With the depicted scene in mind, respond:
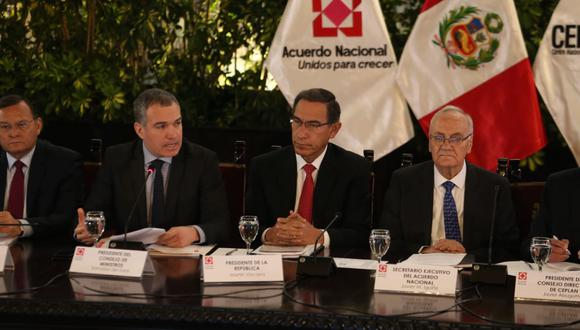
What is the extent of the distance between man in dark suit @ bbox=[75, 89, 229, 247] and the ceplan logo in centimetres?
203

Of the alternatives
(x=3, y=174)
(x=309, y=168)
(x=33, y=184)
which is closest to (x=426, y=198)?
(x=309, y=168)

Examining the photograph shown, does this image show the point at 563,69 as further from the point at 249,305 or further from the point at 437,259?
the point at 249,305

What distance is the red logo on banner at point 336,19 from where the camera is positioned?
592cm

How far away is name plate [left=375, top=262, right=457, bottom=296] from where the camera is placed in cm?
309

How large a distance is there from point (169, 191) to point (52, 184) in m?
0.70

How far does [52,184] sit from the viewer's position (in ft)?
15.3

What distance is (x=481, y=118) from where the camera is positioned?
18.9 feet

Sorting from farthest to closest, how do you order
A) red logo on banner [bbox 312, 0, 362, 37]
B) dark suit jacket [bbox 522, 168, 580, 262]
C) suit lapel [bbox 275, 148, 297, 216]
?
red logo on banner [bbox 312, 0, 362, 37], suit lapel [bbox 275, 148, 297, 216], dark suit jacket [bbox 522, 168, 580, 262]

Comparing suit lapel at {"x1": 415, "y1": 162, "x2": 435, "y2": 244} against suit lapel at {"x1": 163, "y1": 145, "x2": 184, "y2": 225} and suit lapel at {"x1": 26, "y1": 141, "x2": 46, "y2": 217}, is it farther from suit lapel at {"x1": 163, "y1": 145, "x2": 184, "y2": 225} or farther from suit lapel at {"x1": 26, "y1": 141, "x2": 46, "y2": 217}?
suit lapel at {"x1": 26, "y1": 141, "x2": 46, "y2": 217}

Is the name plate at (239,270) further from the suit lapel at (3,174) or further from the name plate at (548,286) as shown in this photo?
the suit lapel at (3,174)

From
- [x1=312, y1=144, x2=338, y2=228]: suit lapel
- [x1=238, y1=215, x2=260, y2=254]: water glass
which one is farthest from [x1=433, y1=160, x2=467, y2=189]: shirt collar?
[x1=238, y1=215, x2=260, y2=254]: water glass

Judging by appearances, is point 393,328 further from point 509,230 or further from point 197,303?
point 509,230

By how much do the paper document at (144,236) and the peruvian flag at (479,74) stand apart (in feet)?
8.21

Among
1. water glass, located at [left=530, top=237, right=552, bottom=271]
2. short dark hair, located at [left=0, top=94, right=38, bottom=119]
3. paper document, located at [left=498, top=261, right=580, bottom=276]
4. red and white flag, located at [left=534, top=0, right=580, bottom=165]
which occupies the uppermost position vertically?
red and white flag, located at [left=534, top=0, right=580, bottom=165]
